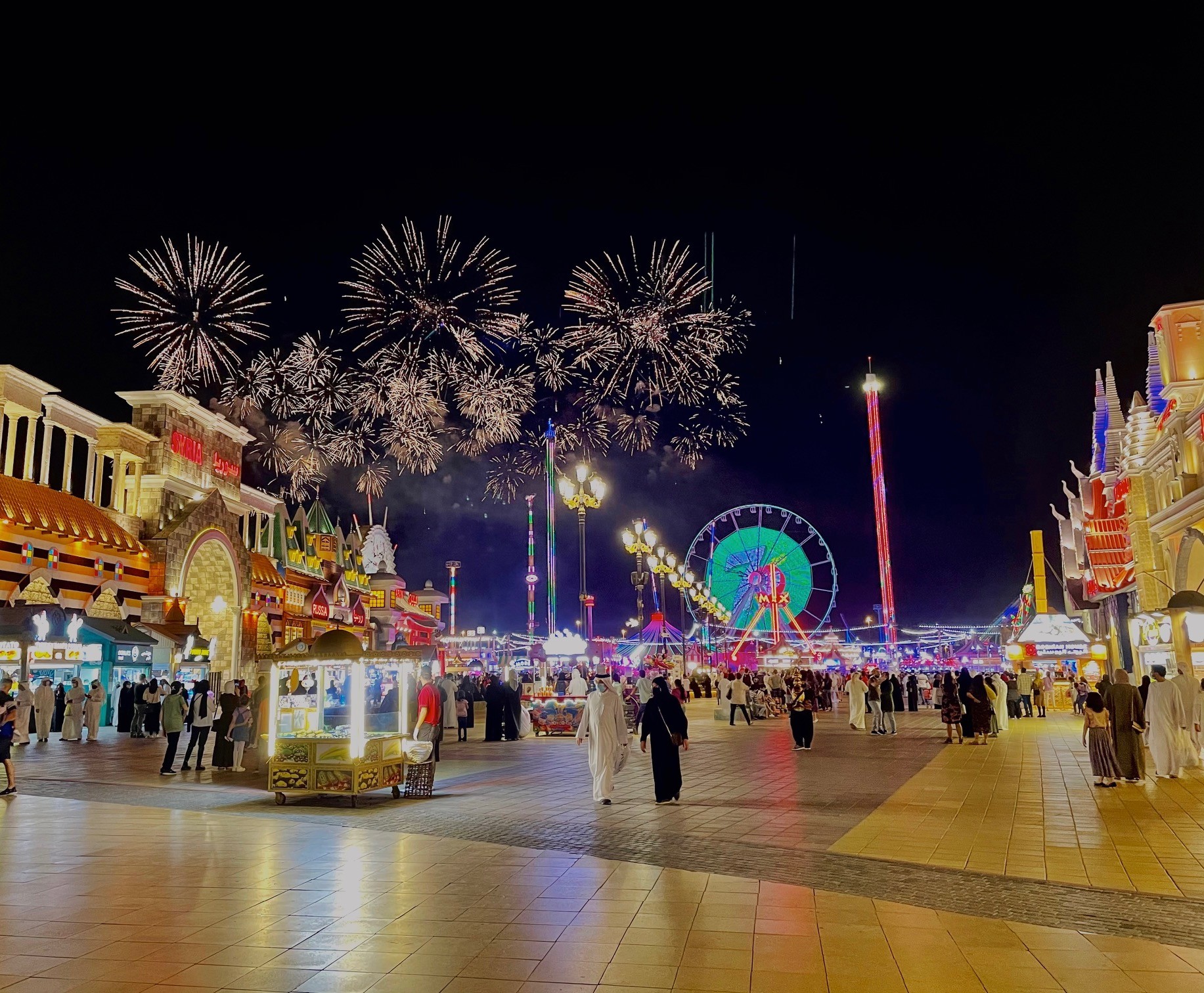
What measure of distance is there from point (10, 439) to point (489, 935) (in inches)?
998

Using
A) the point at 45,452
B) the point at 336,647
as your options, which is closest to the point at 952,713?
the point at 336,647

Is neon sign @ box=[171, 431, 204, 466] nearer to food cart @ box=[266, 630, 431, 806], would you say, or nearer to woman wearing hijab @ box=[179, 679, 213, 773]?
woman wearing hijab @ box=[179, 679, 213, 773]

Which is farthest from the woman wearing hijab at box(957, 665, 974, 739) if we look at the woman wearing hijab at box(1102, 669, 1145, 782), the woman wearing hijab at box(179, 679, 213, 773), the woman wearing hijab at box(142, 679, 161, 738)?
the woman wearing hijab at box(142, 679, 161, 738)

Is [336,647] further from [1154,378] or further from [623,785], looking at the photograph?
[1154,378]

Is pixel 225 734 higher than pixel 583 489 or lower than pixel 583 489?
lower

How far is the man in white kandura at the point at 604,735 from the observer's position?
444 inches

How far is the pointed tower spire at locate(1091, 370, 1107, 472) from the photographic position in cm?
3431

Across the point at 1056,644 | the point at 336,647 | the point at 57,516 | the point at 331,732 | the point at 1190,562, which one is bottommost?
the point at 331,732

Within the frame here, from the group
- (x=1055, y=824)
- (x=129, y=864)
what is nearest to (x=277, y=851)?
(x=129, y=864)

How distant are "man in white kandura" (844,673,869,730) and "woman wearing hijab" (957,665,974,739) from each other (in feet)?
9.39

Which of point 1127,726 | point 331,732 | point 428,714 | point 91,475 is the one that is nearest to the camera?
point 331,732

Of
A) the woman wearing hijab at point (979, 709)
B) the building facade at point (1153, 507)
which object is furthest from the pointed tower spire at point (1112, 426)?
the woman wearing hijab at point (979, 709)

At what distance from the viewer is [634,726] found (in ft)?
72.6

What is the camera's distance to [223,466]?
36.7 metres
